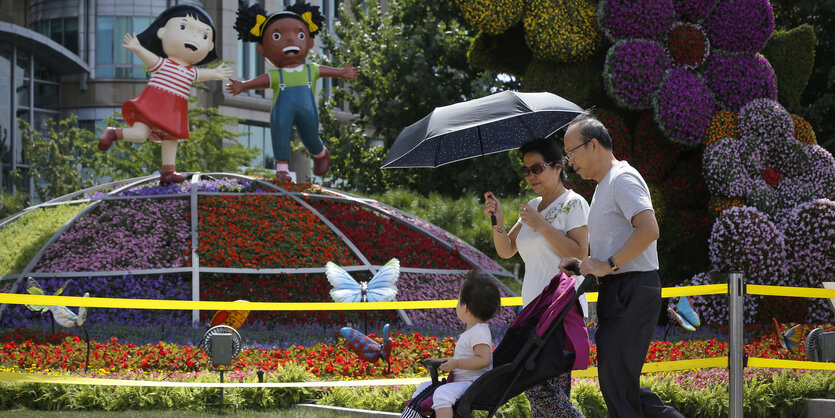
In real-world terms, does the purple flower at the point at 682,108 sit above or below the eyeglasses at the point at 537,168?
above

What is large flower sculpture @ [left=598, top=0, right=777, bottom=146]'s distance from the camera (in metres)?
13.0

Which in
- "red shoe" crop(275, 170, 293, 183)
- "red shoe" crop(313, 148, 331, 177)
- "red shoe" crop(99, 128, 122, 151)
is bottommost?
"red shoe" crop(275, 170, 293, 183)

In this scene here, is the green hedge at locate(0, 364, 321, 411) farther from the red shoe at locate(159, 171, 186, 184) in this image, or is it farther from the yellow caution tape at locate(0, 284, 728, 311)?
the red shoe at locate(159, 171, 186, 184)

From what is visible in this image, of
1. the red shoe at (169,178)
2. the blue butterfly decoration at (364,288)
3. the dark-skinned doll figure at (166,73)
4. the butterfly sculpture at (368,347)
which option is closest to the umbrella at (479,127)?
the butterfly sculpture at (368,347)

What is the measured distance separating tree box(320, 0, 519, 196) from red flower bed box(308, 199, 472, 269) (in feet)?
17.7

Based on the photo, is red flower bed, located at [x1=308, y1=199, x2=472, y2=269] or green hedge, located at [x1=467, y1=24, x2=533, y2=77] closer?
red flower bed, located at [x1=308, y1=199, x2=472, y2=269]

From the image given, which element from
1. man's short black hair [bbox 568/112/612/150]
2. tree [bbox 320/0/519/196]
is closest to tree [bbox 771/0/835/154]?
tree [bbox 320/0/519/196]

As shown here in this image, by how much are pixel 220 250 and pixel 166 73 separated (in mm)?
2797

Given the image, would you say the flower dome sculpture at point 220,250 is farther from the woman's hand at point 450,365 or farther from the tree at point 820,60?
the woman's hand at point 450,365

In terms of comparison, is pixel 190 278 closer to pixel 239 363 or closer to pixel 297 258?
pixel 297 258

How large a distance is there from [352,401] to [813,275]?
8.40 m

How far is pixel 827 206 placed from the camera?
12227 millimetres

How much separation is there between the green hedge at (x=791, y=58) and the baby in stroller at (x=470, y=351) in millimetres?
12141

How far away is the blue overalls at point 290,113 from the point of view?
1297 centimetres
